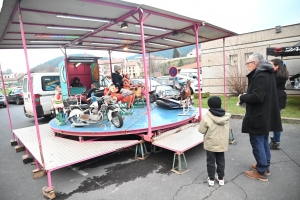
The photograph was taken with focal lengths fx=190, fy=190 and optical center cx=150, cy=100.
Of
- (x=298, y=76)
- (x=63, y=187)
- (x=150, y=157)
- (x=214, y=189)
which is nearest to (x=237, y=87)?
(x=298, y=76)

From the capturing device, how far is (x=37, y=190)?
11.4 ft

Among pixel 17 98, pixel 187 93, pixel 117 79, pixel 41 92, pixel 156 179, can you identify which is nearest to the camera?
pixel 156 179

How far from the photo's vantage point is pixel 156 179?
11.7 feet

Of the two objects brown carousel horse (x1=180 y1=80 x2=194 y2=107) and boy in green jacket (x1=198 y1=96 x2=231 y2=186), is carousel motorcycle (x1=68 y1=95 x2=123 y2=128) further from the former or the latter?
boy in green jacket (x1=198 y1=96 x2=231 y2=186)

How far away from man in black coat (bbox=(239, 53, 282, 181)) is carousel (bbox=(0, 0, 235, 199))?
1255 millimetres

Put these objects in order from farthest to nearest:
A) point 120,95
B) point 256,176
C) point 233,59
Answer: point 233,59 → point 120,95 → point 256,176

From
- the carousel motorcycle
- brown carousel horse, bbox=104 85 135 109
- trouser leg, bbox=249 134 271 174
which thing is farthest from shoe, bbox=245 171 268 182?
brown carousel horse, bbox=104 85 135 109

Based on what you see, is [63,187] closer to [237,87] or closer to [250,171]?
[250,171]

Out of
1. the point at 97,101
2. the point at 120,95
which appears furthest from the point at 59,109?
the point at 120,95

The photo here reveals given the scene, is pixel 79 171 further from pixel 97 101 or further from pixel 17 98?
pixel 17 98

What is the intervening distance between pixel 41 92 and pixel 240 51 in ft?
38.3

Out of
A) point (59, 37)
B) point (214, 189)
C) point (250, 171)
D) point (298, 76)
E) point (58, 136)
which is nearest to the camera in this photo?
point (214, 189)

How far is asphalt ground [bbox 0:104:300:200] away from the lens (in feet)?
9.96

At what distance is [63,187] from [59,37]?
4.79 meters
